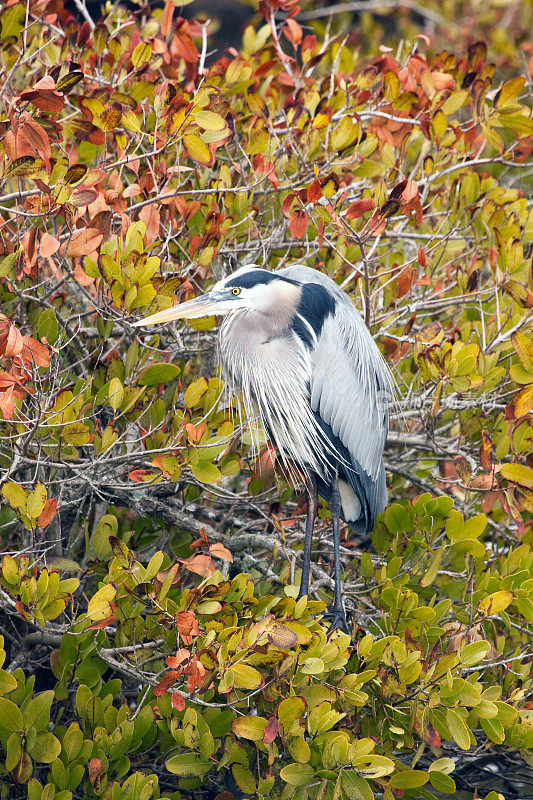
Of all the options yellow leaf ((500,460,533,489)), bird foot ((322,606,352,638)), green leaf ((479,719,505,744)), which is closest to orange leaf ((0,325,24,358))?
bird foot ((322,606,352,638))

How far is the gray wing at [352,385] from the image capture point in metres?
3.05

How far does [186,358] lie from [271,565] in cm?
93

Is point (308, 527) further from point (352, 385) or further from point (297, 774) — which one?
point (297, 774)

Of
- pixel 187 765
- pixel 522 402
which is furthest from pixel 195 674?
pixel 522 402

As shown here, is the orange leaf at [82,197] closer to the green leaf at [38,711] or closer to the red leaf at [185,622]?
the red leaf at [185,622]

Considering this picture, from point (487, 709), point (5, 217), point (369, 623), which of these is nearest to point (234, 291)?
point (5, 217)

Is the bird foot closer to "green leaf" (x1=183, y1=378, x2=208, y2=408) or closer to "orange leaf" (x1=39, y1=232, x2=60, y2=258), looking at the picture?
"green leaf" (x1=183, y1=378, x2=208, y2=408)

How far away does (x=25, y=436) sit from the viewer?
95.6 inches

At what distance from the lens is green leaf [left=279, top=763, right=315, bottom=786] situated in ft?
6.98

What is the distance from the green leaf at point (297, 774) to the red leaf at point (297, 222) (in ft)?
5.22

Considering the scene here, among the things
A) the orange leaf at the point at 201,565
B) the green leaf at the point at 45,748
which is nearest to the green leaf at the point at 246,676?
the orange leaf at the point at 201,565

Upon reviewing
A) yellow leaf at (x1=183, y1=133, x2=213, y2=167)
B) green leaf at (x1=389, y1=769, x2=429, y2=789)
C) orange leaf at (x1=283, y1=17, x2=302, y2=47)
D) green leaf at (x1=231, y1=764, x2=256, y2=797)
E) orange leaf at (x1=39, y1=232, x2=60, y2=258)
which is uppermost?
orange leaf at (x1=283, y1=17, x2=302, y2=47)

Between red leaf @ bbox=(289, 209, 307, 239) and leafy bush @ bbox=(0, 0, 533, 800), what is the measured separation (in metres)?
0.01

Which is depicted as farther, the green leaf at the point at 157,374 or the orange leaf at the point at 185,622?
the green leaf at the point at 157,374
